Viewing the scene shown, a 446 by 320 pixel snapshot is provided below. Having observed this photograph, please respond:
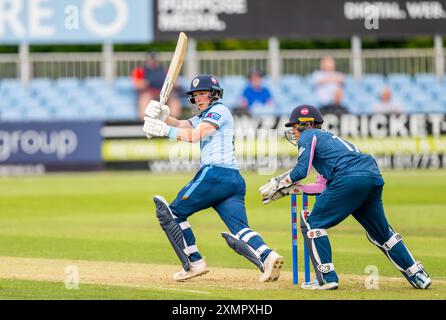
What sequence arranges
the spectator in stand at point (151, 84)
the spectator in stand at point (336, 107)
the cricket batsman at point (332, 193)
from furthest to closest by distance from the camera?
the spectator in stand at point (151, 84)
the spectator in stand at point (336, 107)
the cricket batsman at point (332, 193)

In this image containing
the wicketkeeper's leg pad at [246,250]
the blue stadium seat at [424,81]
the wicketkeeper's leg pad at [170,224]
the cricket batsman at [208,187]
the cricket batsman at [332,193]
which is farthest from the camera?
the blue stadium seat at [424,81]

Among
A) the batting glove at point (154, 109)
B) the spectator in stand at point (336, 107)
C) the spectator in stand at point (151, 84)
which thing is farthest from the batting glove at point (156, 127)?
the spectator in stand at point (151, 84)

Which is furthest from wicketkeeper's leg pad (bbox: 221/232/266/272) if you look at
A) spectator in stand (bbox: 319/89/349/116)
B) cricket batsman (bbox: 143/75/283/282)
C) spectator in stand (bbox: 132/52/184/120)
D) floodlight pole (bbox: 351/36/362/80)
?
floodlight pole (bbox: 351/36/362/80)

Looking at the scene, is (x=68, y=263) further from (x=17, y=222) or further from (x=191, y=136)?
(x=17, y=222)

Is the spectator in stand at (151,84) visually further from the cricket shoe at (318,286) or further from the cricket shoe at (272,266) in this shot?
the cricket shoe at (318,286)

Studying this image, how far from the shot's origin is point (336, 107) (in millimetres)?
25906

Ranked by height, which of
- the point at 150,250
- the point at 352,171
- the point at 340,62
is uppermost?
the point at 340,62

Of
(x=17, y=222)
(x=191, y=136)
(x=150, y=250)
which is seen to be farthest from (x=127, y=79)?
(x=191, y=136)

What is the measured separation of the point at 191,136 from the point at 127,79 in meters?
19.3

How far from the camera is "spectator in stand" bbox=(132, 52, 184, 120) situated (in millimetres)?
26500

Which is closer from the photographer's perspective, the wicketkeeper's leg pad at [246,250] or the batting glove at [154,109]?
the wicketkeeper's leg pad at [246,250]

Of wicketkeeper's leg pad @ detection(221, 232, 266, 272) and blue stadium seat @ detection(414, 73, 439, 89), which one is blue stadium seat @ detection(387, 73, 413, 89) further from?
wicketkeeper's leg pad @ detection(221, 232, 266, 272)

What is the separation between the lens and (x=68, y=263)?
11.9 m

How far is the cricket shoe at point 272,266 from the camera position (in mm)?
9555
